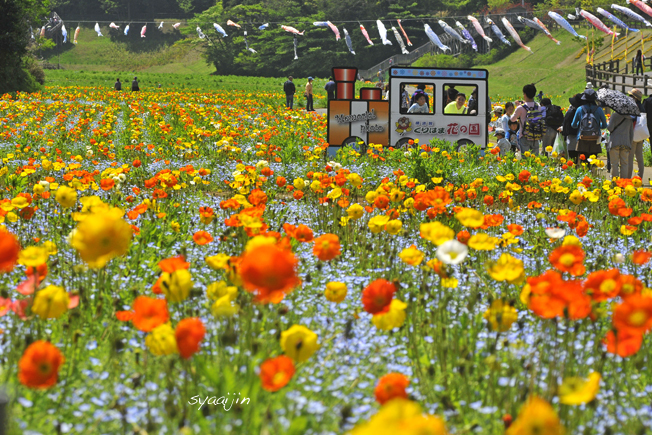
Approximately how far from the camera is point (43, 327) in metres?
3.15

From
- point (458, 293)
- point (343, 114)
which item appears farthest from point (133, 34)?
point (458, 293)

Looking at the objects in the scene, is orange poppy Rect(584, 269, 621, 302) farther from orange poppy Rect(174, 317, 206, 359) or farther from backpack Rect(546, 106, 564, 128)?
backpack Rect(546, 106, 564, 128)

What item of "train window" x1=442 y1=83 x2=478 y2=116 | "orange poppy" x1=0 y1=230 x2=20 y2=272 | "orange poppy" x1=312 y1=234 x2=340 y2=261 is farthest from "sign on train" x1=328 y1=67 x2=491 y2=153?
"orange poppy" x1=0 y1=230 x2=20 y2=272

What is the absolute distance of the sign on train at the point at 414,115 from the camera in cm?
1231

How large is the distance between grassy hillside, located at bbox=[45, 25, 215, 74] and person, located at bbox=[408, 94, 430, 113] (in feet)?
233

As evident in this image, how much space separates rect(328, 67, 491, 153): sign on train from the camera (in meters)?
12.3

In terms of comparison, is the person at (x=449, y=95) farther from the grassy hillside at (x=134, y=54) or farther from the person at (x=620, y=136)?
the grassy hillside at (x=134, y=54)

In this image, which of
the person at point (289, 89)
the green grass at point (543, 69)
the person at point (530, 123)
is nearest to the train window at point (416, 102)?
the person at point (530, 123)

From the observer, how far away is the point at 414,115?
1244 centimetres

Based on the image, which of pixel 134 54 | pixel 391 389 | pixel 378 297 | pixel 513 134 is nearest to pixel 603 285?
pixel 378 297

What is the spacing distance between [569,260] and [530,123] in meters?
9.02

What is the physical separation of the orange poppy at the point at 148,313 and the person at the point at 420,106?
1072cm

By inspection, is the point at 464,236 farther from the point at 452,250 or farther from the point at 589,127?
the point at 589,127

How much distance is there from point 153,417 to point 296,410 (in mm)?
492
